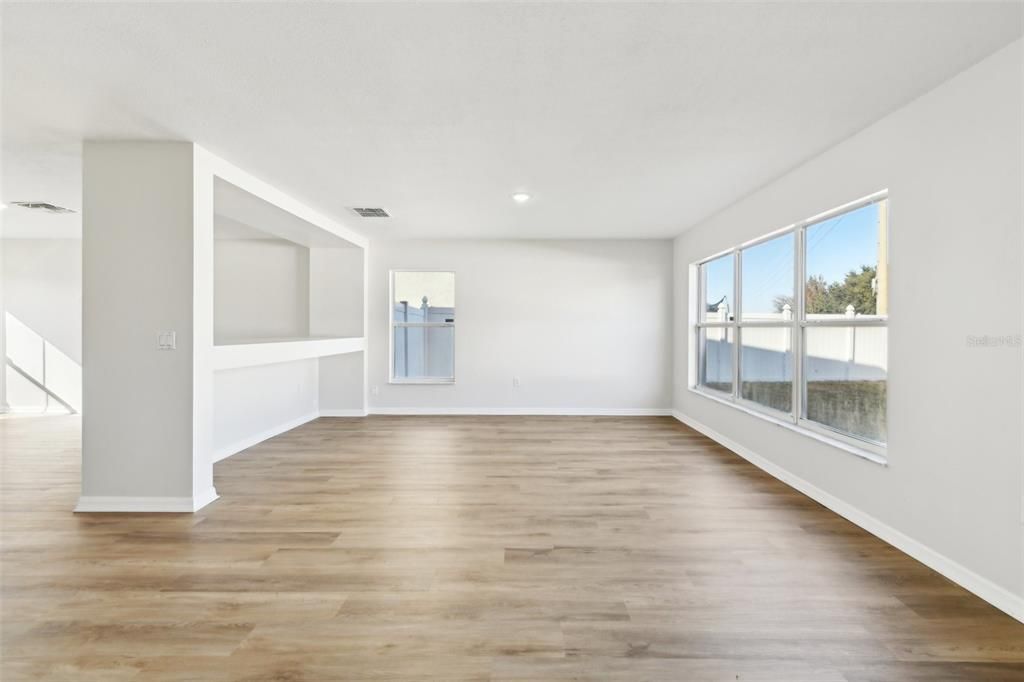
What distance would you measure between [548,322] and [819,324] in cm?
380

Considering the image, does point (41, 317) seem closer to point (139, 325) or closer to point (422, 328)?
point (422, 328)

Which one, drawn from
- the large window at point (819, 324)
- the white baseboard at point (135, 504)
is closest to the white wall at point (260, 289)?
the white baseboard at point (135, 504)

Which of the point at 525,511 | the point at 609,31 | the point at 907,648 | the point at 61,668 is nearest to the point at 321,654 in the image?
the point at 61,668

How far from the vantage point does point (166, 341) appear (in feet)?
10.6

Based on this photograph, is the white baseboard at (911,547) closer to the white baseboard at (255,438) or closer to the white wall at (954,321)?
the white wall at (954,321)

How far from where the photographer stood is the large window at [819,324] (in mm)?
3059

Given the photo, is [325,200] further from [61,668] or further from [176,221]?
[61,668]

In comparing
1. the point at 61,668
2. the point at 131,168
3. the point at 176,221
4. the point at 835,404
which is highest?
the point at 131,168

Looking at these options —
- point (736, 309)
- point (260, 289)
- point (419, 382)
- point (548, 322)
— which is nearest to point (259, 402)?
point (260, 289)

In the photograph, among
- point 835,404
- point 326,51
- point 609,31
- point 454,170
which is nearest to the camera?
point 609,31

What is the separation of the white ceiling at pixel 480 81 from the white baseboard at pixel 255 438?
2.62m

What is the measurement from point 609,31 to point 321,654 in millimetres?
2678

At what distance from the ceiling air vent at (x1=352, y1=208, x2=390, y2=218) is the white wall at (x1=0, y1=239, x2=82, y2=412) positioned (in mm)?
4922

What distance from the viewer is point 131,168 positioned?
3223 mm
